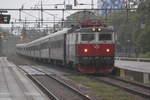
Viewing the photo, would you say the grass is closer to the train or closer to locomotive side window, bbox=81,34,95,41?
the train

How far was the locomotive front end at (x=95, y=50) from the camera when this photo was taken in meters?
30.0

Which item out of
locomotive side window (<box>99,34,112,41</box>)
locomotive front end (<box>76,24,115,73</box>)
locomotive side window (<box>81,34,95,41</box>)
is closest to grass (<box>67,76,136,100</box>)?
locomotive front end (<box>76,24,115,73</box>)

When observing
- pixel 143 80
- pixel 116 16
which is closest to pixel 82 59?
pixel 143 80

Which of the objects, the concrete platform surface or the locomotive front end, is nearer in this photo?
the locomotive front end

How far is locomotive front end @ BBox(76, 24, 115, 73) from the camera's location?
30.0 m

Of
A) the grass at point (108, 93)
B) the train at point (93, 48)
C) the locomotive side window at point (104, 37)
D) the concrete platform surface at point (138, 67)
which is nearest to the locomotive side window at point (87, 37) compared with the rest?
the train at point (93, 48)

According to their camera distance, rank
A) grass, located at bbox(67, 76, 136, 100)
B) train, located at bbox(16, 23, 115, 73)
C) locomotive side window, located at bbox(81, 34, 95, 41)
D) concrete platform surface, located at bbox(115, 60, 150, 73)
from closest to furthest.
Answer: grass, located at bbox(67, 76, 136, 100)
train, located at bbox(16, 23, 115, 73)
locomotive side window, located at bbox(81, 34, 95, 41)
concrete platform surface, located at bbox(115, 60, 150, 73)

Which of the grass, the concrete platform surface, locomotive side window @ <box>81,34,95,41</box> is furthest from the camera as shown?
the concrete platform surface

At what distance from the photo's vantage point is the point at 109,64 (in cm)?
3014

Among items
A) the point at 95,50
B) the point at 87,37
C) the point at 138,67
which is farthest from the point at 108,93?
the point at 138,67

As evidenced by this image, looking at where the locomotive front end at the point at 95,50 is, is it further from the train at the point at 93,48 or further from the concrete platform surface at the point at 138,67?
the concrete platform surface at the point at 138,67

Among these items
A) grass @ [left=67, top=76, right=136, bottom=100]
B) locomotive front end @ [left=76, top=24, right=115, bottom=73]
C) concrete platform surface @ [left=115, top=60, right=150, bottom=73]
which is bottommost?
concrete platform surface @ [left=115, top=60, right=150, bottom=73]

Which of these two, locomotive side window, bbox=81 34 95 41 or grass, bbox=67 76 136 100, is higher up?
locomotive side window, bbox=81 34 95 41

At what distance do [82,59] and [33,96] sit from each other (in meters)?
11.4
